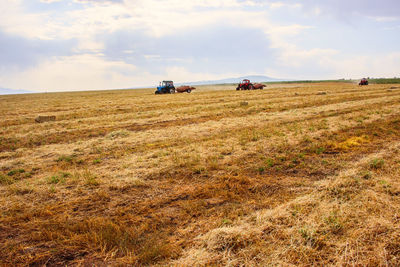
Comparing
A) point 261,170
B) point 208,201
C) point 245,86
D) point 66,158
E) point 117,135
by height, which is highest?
point 245,86

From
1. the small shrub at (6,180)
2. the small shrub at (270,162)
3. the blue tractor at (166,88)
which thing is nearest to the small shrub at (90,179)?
the small shrub at (6,180)

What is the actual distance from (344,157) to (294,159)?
4.49ft

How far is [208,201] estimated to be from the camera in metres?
4.86

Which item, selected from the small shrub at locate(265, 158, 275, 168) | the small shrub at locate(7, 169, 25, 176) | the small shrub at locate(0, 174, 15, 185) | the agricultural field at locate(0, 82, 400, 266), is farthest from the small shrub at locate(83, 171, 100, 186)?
the small shrub at locate(265, 158, 275, 168)

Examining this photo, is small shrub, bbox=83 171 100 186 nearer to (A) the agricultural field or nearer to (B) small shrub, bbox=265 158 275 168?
(A) the agricultural field

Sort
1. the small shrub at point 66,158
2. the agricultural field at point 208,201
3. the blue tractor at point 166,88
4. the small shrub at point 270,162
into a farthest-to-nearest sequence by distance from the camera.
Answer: the blue tractor at point 166,88 < the small shrub at point 66,158 < the small shrub at point 270,162 < the agricultural field at point 208,201

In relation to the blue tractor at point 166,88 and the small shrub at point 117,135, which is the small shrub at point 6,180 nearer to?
the small shrub at point 117,135

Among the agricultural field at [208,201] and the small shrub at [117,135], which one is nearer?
the agricultural field at [208,201]

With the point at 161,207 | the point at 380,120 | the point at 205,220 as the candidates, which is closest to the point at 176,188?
the point at 161,207

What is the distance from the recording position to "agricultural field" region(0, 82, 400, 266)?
3.32 metres

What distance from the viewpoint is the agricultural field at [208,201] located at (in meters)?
3.32

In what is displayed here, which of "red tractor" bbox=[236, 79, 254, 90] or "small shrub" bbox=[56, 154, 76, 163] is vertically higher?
"red tractor" bbox=[236, 79, 254, 90]

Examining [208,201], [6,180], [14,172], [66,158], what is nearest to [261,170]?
[208,201]

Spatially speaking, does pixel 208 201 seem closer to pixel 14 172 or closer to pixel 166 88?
pixel 14 172
